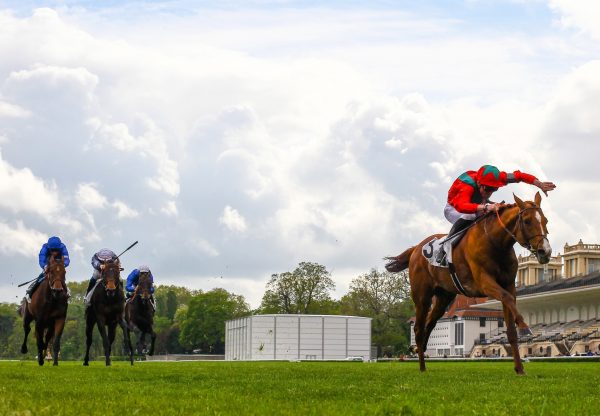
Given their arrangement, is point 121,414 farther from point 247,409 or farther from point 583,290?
point 583,290

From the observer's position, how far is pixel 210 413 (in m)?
8.40

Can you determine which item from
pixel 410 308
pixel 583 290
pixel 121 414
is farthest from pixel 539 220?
pixel 410 308

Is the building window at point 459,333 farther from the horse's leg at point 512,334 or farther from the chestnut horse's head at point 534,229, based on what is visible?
the chestnut horse's head at point 534,229

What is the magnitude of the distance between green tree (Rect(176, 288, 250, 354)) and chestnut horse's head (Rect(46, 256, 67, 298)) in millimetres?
122937

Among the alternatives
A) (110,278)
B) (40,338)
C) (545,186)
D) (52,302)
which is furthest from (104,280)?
(545,186)

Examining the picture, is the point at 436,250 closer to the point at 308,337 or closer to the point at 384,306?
the point at 308,337

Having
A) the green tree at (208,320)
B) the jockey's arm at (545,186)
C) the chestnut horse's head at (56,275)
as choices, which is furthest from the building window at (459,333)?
the jockey's arm at (545,186)

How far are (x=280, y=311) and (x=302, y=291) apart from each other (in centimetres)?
383

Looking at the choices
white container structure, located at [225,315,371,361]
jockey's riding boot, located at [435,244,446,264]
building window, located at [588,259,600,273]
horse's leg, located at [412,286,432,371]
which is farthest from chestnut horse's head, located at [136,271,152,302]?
building window, located at [588,259,600,273]

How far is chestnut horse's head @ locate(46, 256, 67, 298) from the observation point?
77.5 feet

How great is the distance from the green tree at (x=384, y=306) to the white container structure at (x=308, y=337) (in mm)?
18983

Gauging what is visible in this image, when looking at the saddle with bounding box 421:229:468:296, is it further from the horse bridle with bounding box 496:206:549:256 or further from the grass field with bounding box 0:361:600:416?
the grass field with bounding box 0:361:600:416

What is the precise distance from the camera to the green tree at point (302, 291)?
127875mm

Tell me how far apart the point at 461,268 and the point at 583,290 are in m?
88.5
